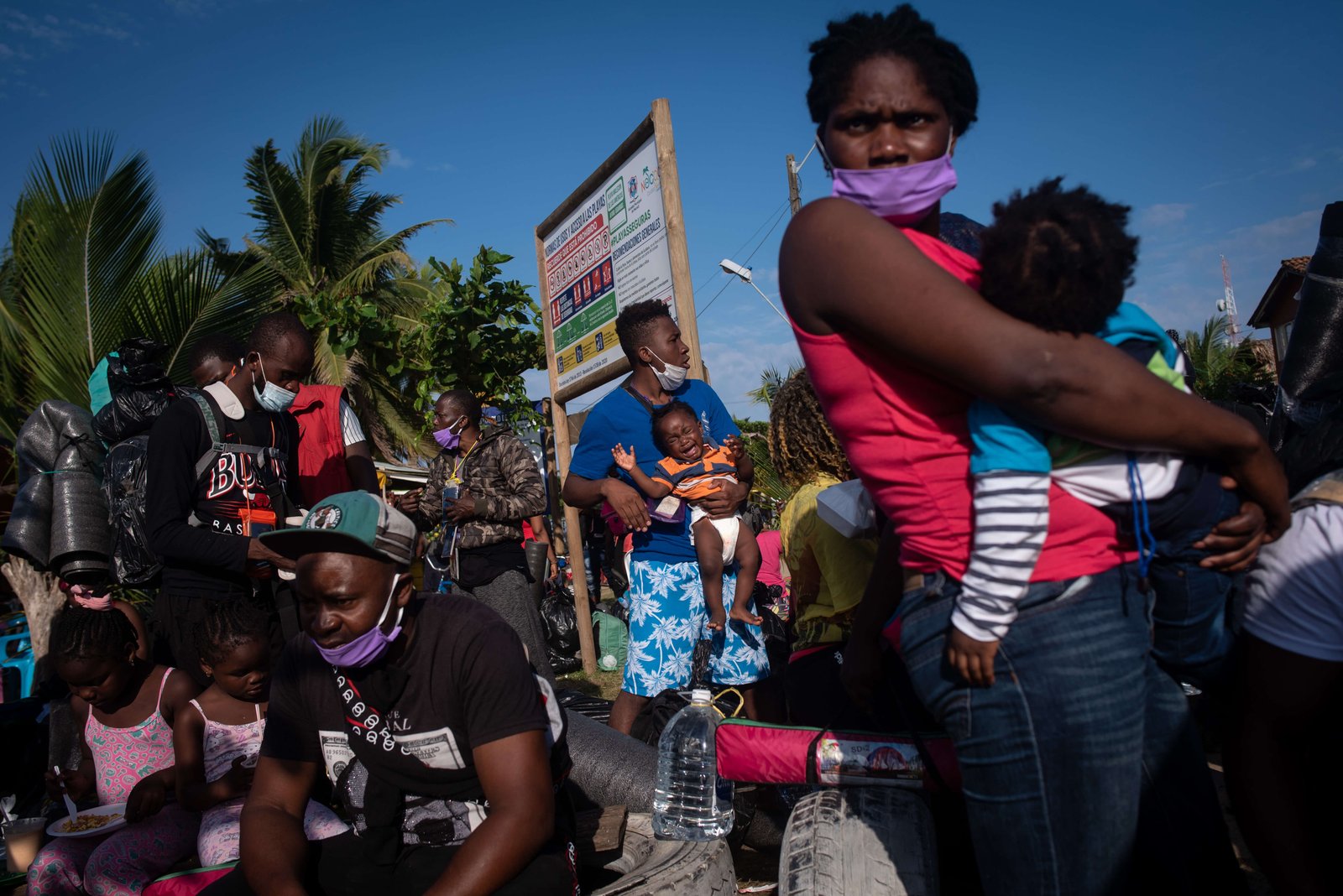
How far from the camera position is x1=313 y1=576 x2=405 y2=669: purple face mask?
233 cm

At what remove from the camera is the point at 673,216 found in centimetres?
541

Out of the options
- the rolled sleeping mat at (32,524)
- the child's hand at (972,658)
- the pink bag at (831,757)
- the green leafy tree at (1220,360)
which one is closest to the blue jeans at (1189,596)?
the child's hand at (972,658)

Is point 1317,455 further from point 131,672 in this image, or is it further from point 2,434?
point 2,434

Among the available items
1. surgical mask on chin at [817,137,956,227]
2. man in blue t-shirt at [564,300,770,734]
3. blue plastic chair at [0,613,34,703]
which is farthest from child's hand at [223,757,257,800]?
blue plastic chair at [0,613,34,703]

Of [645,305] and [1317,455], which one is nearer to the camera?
[1317,455]

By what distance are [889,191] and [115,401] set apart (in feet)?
14.0

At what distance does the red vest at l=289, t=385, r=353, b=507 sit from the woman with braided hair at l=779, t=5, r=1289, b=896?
3547 millimetres

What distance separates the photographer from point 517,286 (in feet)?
32.0

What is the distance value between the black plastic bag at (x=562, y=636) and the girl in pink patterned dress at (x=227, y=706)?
4026 mm

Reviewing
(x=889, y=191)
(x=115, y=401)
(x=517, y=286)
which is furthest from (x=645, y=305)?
(x=517, y=286)

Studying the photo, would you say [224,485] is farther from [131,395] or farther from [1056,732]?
[1056,732]

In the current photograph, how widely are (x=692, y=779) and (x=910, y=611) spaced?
2026mm

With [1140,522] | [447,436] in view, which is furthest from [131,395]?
[1140,522]

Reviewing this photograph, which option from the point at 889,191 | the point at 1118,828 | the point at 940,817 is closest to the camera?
the point at 1118,828
